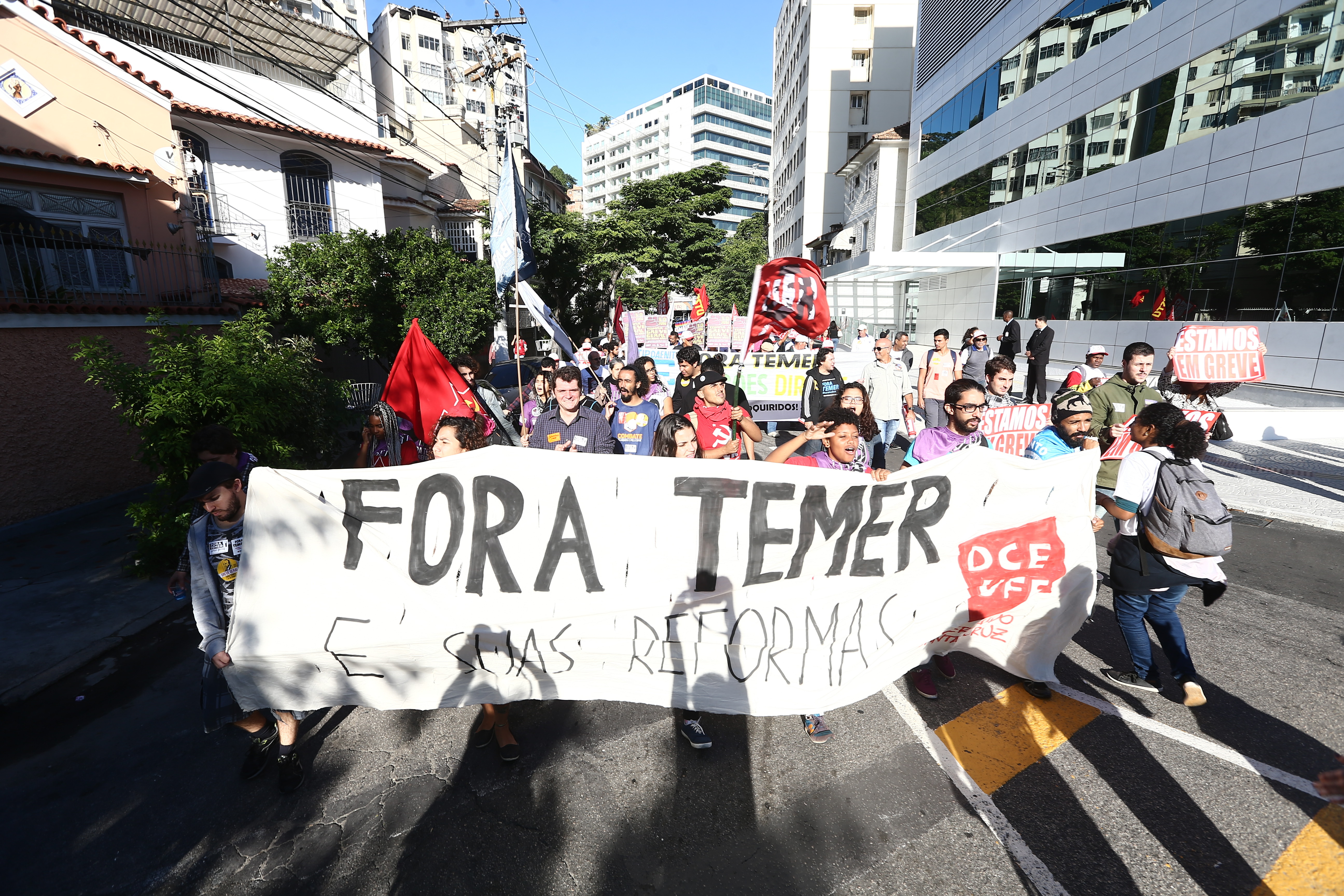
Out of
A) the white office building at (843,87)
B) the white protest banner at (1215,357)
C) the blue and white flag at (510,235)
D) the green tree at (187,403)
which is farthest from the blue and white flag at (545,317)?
the white office building at (843,87)

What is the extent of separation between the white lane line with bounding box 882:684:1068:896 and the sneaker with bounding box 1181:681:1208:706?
4.99 ft

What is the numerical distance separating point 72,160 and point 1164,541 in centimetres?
1436

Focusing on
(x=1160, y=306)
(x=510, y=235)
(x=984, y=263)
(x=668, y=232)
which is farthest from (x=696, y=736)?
(x=668, y=232)

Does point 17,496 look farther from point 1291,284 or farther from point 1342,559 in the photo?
point 1291,284

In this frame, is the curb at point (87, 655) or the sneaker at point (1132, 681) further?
the curb at point (87, 655)

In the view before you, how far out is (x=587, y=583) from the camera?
3.25 metres

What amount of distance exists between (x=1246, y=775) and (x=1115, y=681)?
0.81m

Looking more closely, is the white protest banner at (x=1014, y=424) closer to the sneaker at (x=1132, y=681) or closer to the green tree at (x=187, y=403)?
the sneaker at (x=1132, y=681)

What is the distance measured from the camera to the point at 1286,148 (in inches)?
477

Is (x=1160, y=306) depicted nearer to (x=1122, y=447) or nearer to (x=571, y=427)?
(x=1122, y=447)

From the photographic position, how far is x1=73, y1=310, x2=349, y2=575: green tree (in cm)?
516

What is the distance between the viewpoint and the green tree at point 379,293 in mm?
10898

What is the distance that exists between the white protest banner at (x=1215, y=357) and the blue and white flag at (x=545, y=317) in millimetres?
5878

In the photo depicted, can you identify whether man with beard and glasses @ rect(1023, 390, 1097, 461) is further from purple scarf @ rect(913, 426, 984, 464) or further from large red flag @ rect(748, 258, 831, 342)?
large red flag @ rect(748, 258, 831, 342)
